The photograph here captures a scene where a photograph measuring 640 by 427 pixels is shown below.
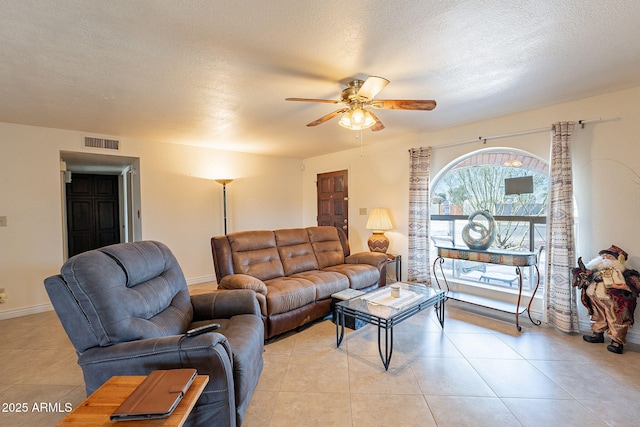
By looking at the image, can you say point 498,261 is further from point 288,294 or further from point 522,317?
point 288,294

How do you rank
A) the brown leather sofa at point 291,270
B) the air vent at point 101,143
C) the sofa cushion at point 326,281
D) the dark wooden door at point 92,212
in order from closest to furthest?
the brown leather sofa at point 291,270 < the sofa cushion at point 326,281 < the air vent at point 101,143 < the dark wooden door at point 92,212

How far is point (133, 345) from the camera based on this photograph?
1337mm

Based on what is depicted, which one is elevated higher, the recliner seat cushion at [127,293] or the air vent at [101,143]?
the air vent at [101,143]

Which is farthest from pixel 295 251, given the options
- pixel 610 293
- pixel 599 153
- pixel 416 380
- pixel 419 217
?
pixel 599 153

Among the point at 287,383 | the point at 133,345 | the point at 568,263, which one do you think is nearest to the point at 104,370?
the point at 133,345

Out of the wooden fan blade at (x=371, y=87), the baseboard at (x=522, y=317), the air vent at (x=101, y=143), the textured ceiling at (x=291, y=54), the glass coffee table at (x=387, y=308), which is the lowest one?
the baseboard at (x=522, y=317)

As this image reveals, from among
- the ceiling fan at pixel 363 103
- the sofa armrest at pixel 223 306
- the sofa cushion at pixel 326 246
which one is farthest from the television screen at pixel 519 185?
the sofa armrest at pixel 223 306

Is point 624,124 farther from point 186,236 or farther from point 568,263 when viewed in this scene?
point 186,236

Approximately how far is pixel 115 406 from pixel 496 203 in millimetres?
4078

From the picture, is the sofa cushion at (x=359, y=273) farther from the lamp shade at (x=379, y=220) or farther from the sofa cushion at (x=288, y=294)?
the lamp shade at (x=379, y=220)

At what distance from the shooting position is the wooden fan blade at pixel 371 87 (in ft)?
6.21

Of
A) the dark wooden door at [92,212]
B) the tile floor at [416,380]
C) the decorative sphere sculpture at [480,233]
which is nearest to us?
the tile floor at [416,380]

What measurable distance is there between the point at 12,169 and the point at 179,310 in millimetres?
3324

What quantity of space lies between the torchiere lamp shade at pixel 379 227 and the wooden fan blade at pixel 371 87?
2438mm
